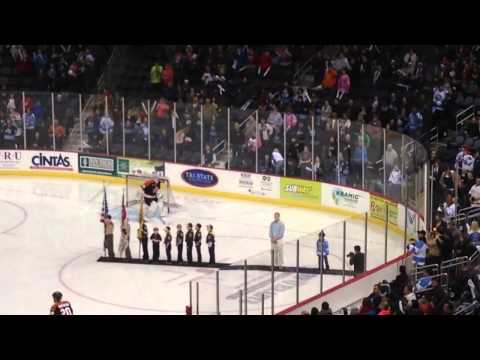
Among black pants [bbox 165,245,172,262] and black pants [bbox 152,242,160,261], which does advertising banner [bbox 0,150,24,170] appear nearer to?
black pants [bbox 152,242,160,261]

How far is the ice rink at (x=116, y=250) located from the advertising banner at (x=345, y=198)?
0.30m

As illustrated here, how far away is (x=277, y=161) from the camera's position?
77.6 feet

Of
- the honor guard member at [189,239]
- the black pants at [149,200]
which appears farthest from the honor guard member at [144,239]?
the black pants at [149,200]

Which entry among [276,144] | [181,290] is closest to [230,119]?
[276,144]

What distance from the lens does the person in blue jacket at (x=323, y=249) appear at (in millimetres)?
14914

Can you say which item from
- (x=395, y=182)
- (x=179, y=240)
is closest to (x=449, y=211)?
(x=395, y=182)

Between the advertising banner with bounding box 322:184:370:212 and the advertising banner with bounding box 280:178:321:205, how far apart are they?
0.21m

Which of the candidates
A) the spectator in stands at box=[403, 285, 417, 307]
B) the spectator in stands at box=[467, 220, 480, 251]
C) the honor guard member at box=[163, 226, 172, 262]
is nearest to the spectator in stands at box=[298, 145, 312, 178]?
the honor guard member at box=[163, 226, 172, 262]

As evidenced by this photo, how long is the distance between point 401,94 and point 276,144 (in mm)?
3671

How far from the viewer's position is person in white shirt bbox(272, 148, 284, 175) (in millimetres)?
23609

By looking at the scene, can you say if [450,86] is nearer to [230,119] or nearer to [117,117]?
[230,119]

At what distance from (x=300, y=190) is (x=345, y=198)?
4.49 ft

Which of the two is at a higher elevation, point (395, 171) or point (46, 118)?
point (46, 118)

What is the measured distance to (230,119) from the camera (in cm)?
2423
